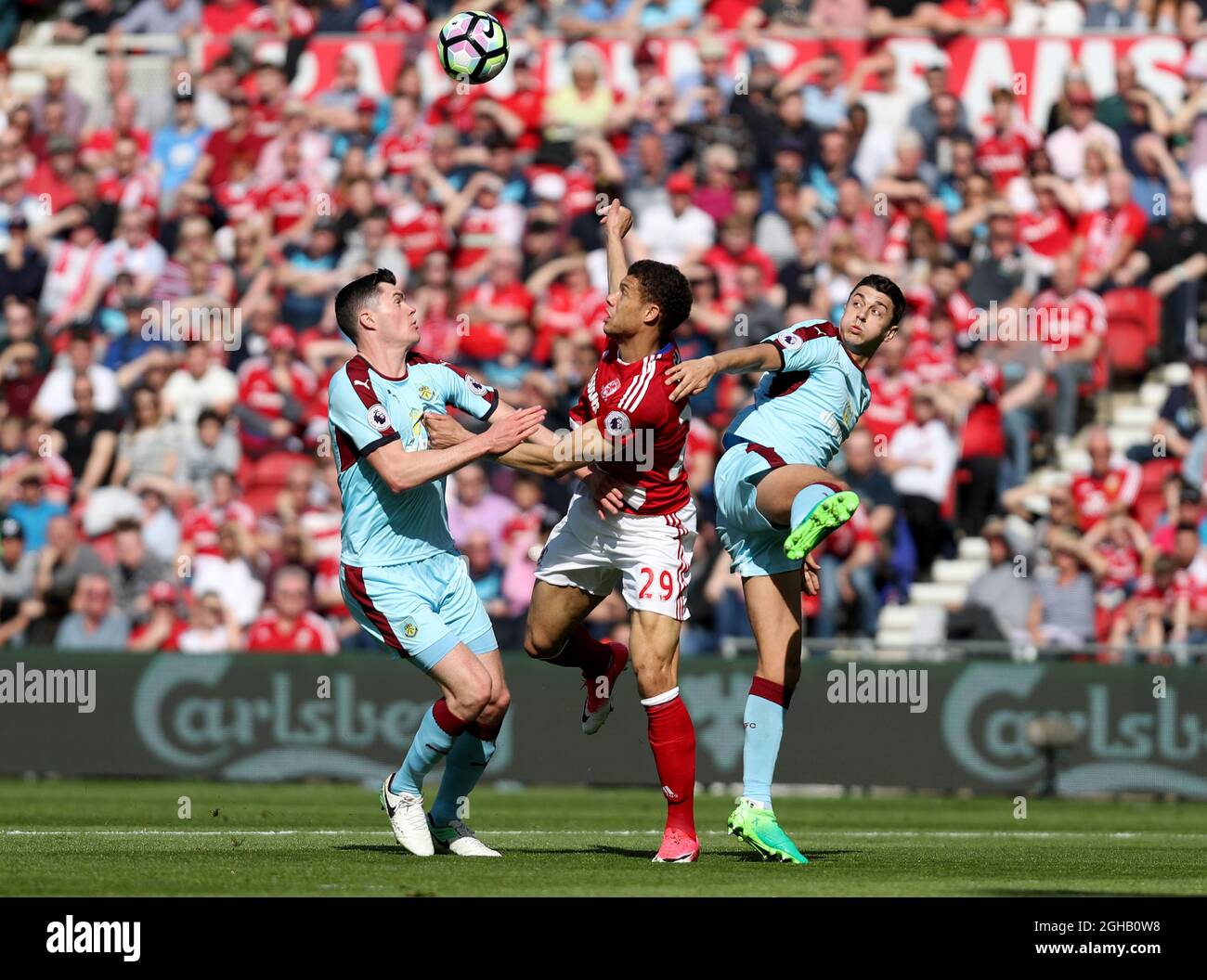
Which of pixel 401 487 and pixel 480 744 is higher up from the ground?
pixel 401 487

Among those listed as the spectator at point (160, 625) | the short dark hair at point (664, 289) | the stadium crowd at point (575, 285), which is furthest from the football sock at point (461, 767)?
the spectator at point (160, 625)

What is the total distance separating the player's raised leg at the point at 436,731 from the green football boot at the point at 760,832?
134 centimetres

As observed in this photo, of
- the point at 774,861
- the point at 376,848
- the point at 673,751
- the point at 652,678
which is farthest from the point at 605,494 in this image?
the point at 376,848

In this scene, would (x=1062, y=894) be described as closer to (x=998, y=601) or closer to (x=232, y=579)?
(x=998, y=601)

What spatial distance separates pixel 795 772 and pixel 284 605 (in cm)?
478

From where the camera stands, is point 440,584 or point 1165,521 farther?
point 1165,521

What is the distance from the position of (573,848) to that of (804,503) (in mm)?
2290

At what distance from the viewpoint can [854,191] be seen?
2114 cm

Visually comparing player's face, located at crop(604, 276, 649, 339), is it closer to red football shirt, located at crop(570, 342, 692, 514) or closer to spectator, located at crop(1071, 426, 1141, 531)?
red football shirt, located at crop(570, 342, 692, 514)

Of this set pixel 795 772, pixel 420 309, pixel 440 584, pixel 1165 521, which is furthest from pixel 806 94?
pixel 440 584

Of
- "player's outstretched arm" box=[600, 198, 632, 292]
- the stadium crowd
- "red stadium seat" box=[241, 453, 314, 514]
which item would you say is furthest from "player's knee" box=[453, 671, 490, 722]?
"red stadium seat" box=[241, 453, 314, 514]

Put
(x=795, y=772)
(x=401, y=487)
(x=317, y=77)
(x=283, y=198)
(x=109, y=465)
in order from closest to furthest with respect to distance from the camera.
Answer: (x=401, y=487), (x=795, y=772), (x=109, y=465), (x=283, y=198), (x=317, y=77)

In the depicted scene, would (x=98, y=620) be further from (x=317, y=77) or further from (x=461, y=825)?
(x=461, y=825)
